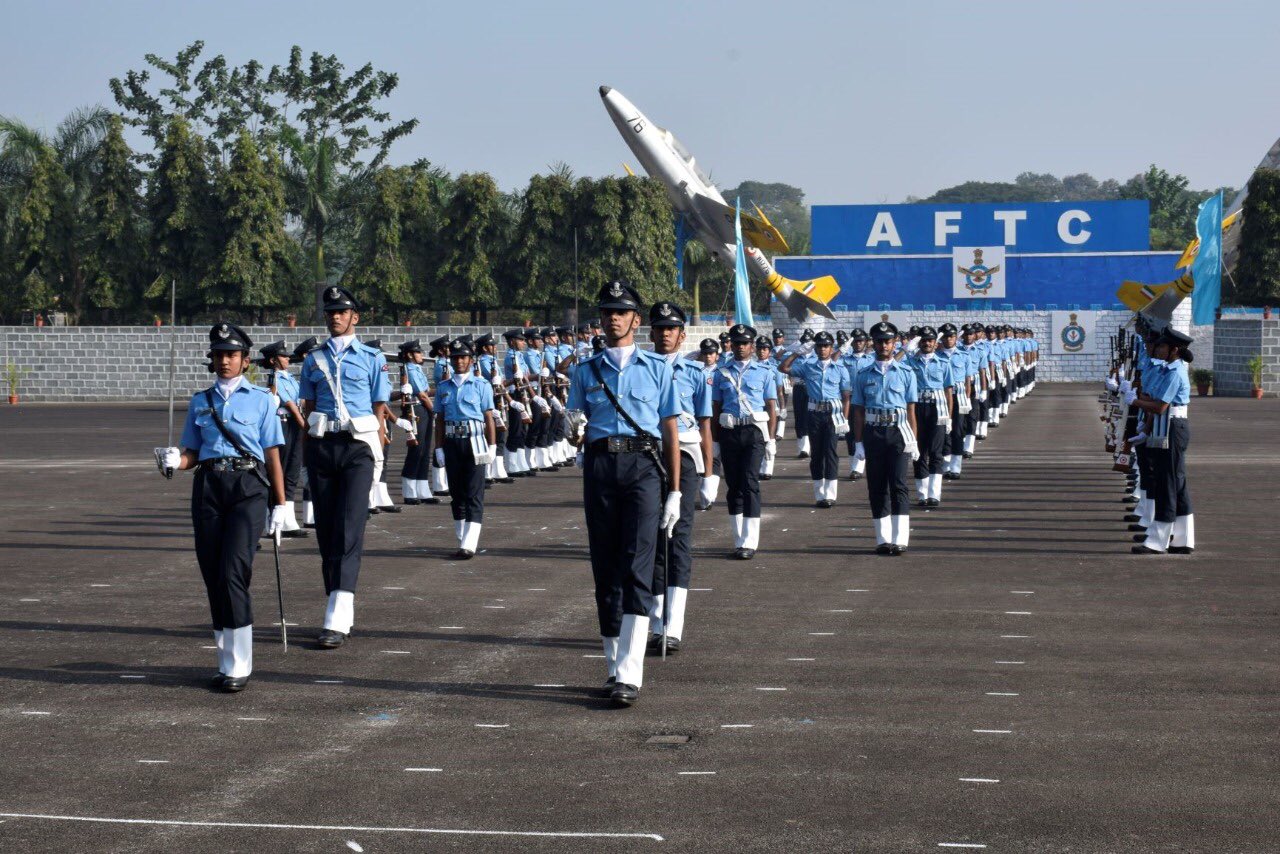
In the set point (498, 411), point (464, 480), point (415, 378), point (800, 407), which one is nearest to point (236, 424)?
point (464, 480)

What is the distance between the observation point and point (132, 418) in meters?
39.9

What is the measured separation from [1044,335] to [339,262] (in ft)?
98.8

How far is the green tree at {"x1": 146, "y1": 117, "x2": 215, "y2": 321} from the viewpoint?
176 ft

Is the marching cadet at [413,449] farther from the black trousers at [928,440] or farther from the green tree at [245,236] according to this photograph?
the green tree at [245,236]

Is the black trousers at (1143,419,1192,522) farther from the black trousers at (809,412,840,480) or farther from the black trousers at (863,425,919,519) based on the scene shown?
the black trousers at (809,412,840,480)

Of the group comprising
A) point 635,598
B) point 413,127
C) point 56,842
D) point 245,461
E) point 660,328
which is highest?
point 413,127

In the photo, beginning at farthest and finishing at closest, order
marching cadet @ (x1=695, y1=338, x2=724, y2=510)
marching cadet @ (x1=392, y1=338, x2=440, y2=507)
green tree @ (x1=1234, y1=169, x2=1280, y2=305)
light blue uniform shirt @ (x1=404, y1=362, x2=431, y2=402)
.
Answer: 1. green tree @ (x1=1234, y1=169, x2=1280, y2=305)
2. light blue uniform shirt @ (x1=404, y1=362, x2=431, y2=402)
3. marching cadet @ (x1=392, y1=338, x2=440, y2=507)
4. marching cadet @ (x1=695, y1=338, x2=724, y2=510)

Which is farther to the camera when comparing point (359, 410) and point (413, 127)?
point (413, 127)

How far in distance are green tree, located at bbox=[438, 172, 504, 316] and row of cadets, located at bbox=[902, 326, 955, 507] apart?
36098 millimetres

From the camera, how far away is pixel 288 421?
17.4 m

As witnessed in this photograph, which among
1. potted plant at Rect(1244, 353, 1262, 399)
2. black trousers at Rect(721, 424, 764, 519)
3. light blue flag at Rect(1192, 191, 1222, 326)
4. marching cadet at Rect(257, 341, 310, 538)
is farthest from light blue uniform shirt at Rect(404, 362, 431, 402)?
potted plant at Rect(1244, 353, 1262, 399)

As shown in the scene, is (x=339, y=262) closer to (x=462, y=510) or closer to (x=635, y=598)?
(x=462, y=510)

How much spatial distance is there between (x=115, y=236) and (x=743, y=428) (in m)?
43.6

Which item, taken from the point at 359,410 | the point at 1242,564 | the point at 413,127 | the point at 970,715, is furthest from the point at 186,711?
the point at 413,127
